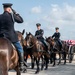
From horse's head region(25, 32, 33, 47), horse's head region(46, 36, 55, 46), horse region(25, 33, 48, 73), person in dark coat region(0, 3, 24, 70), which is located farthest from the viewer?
horse's head region(46, 36, 55, 46)

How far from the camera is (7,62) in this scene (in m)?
7.77

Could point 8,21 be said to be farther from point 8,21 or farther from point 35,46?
point 35,46

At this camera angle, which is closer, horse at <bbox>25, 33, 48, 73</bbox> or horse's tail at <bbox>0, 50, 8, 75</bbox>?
horse's tail at <bbox>0, 50, 8, 75</bbox>

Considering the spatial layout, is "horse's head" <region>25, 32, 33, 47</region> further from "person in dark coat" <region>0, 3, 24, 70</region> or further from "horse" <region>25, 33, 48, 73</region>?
"person in dark coat" <region>0, 3, 24, 70</region>

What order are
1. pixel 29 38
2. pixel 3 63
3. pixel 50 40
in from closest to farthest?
pixel 3 63 < pixel 29 38 < pixel 50 40

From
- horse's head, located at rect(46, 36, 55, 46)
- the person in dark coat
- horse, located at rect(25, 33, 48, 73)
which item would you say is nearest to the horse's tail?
the person in dark coat

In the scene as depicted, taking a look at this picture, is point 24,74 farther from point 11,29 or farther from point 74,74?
point 11,29

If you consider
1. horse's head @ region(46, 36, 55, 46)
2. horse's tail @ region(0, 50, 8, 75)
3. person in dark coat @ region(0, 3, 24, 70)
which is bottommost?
horse's tail @ region(0, 50, 8, 75)

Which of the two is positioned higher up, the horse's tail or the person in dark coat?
the person in dark coat

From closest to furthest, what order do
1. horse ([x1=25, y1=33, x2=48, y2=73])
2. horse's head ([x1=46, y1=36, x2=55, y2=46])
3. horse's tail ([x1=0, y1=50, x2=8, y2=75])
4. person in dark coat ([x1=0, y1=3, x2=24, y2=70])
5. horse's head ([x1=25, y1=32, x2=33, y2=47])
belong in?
horse's tail ([x1=0, y1=50, x2=8, y2=75]) < person in dark coat ([x1=0, y1=3, x2=24, y2=70]) < horse's head ([x1=25, y1=32, x2=33, y2=47]) < horse ([x1=25, y1=33, x2=48, y2=73]) < horse's head ([x1=46, y1=36, x2=55, y2=46])

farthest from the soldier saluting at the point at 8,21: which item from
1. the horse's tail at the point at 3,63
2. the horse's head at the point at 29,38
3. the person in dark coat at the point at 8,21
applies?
the horse's head at the point at 29,38

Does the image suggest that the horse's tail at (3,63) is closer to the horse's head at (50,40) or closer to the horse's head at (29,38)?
the horse's head at (29,38)

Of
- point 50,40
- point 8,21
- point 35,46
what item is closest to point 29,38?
point 35,46

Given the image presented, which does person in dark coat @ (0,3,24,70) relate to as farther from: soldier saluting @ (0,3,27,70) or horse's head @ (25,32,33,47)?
horse's head @ (25,32,33,47)
